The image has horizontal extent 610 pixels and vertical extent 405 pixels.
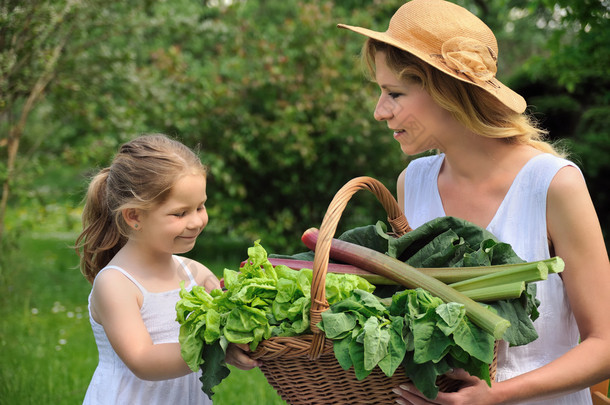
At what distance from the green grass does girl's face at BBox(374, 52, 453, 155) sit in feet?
5.60

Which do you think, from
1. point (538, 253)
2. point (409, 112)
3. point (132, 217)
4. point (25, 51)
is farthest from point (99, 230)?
point (25, 51)

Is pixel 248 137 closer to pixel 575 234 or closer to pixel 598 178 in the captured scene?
pixel 598 178

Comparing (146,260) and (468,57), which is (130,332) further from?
(468,57)

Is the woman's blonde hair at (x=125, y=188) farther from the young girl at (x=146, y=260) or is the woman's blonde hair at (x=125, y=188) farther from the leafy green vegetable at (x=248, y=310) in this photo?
the leafy green vegetable at (x=248, y=310)

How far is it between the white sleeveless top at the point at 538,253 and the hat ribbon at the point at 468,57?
0.35 meters

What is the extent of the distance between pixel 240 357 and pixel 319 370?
21cm

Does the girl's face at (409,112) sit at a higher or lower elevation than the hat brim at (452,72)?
lower

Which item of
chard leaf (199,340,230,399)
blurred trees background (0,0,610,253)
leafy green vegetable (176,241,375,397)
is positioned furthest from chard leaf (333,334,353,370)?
blurred trees background (0,0,610,253)

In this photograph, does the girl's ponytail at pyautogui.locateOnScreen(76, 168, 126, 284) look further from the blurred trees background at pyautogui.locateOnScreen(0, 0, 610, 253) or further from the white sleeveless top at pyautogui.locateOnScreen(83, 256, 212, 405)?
the blurred trees background at pyautogui.locateOnScreen(0, 0, 610, 253)

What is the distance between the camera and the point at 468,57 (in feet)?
7.27

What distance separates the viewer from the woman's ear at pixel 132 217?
2440mm

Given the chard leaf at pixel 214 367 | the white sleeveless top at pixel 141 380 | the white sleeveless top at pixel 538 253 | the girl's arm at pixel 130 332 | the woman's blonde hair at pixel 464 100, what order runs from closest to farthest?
the chard leaf at pixel 214 367
the girl's arm at pixel 130 332
the white sleeveless top at pixel 538 253
the woman's blonde hair at pixel 464 100
the white sleeveless top at pixel 141 380

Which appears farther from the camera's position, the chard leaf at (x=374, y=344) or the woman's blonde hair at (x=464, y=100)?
the woman's blonde hair at (x=464, y=100)

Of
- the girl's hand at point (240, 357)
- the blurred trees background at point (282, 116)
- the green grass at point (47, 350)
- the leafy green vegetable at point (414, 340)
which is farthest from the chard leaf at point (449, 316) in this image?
the blurred trees background at point (282, 116)
